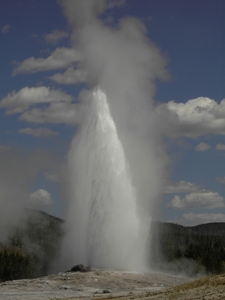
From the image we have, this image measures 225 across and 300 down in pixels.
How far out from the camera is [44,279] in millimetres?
45469

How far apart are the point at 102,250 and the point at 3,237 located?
107 meters

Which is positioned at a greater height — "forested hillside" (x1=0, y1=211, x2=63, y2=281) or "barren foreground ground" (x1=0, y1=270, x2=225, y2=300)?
"forested hillside" (x1=0, y1=211, x2=63, y2=281)

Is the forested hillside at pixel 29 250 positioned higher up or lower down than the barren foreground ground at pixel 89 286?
higher up

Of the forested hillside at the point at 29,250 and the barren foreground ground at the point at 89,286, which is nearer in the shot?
the barren foreground ground at the point at 89,286

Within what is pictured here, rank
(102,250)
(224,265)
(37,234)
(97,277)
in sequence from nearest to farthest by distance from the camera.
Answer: (97,277)
(102,250)
(224,265)
(37,234)

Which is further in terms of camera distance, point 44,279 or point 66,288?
point 44,279

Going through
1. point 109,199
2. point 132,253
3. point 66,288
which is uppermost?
point 109,199

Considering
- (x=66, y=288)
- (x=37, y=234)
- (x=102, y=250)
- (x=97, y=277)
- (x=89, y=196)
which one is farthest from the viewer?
(x=37, y=234)

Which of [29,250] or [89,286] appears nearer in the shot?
[89,286]

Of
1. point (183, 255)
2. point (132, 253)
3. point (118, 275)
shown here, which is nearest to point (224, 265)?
point (183, 255)

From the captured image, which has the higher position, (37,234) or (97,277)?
(37,234)

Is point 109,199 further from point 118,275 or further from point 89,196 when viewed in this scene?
point 118,275

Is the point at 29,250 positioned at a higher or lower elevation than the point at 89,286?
higher

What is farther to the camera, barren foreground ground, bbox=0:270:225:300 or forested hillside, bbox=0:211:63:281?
forested hillside, bbox=0:211:63:281
